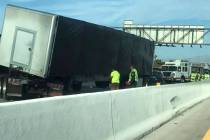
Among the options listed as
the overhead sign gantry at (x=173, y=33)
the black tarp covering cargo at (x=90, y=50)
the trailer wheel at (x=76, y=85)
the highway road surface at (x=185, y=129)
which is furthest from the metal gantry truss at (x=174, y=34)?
the highway road surface at (x=185, y=129)

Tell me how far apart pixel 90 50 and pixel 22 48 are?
5.32 m

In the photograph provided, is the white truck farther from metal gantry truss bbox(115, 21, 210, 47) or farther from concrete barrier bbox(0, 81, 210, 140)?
concrete barrier bbox(0, 81, 210, 140)

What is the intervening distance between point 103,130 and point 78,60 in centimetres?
1658

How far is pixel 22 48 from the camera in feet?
76.3

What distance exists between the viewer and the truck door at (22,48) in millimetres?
22938

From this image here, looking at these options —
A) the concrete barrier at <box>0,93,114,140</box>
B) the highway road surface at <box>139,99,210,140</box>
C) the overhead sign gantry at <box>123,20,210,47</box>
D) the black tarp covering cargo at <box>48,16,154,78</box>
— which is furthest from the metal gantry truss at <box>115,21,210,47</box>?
the concrete barrier at <box>0,93,114,140</box>

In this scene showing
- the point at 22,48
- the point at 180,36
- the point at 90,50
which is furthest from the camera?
the point at 180,36

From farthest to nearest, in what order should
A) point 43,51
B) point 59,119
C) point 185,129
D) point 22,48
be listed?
point 22,48
point 43,51
point 185,129
point 59,119

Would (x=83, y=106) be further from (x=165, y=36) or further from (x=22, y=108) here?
(x=165, y=36)

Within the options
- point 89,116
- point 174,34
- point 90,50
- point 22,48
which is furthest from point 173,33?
point 89,116

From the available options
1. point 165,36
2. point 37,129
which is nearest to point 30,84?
point 37,129

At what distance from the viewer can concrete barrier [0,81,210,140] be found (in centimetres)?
645

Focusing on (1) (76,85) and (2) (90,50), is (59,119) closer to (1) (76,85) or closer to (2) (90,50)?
(1) (76,85)

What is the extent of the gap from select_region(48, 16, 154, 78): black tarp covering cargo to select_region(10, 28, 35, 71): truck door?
→ 3.23ft
